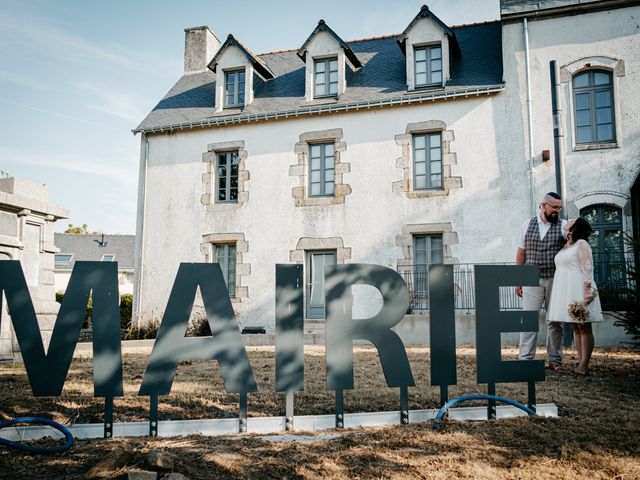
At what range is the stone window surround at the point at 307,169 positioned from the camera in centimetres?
1473

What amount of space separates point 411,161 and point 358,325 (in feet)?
34.9

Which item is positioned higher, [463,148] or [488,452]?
[463,148]

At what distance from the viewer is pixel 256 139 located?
15.6 meters

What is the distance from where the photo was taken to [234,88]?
54.1ft

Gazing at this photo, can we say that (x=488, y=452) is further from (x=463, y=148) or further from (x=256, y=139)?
(x=256, y=139)

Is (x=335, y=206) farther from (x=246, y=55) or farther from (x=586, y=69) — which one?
(x=586, y=69)

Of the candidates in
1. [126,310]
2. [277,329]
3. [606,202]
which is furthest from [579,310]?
[126,310]

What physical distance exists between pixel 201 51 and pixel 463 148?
9574 mm

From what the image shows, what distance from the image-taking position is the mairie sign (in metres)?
3.79

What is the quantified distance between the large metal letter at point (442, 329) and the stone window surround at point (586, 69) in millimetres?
10123

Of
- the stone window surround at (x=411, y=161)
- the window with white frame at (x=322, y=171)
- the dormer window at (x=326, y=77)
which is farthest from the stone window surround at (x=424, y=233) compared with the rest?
the dormer window at (x=326, y=77)

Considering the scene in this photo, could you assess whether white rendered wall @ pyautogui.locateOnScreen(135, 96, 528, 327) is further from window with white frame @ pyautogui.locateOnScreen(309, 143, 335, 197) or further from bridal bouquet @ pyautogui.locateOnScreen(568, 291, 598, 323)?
bridal bouquet @ pyautogui.locateOnScreen(568, 291, 598, 323)

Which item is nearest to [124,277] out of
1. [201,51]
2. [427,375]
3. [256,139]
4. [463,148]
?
[201,51]

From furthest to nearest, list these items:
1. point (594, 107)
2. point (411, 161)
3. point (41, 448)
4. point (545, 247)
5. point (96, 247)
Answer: point (96, 247)
point (411, 161)
point (594, 107)
point (545, 247)
point (41, 448)
